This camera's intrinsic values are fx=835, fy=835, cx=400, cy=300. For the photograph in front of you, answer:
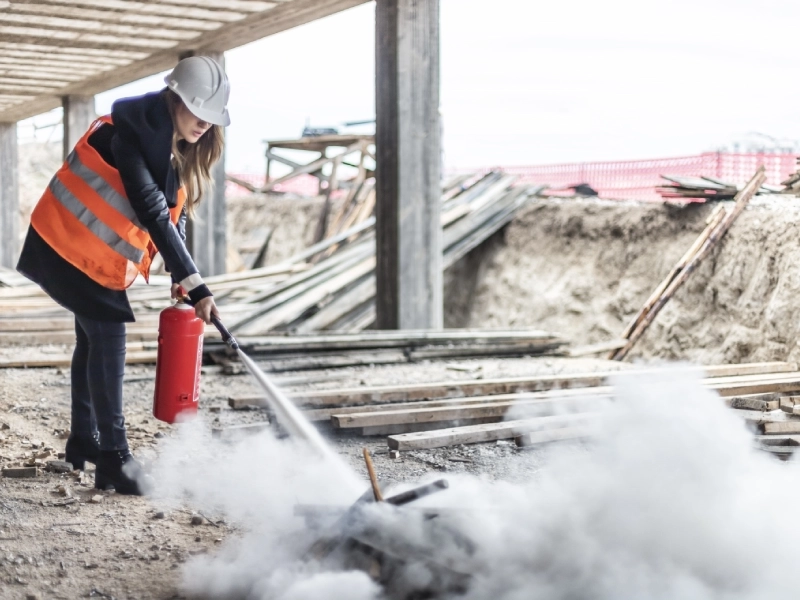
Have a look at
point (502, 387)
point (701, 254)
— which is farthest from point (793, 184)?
point (502, 387)

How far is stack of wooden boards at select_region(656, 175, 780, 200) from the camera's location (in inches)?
378

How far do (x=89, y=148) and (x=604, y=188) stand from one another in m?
11.2

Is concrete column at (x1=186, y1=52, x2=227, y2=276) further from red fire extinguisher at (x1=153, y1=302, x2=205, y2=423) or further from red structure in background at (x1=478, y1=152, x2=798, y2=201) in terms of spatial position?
red fire extinguisher at (x1=153, y1=302, x2=205, y2=423)

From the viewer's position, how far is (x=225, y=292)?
10.2 m

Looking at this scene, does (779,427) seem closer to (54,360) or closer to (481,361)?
(481,361)

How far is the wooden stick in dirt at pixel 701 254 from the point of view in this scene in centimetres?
877

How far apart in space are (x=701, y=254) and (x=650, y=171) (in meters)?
4.19

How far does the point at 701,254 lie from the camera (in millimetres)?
8969

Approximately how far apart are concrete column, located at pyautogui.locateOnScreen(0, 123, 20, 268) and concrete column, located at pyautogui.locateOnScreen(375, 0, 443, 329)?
39.2ft

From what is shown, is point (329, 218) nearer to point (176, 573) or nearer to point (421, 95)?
point (421, 95)

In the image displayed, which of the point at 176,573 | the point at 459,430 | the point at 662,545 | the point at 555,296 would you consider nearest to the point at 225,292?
the point at 555,296

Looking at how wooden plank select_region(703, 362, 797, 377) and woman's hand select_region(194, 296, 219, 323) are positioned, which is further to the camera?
wooden plank select_region(703, 362, 797, 377)

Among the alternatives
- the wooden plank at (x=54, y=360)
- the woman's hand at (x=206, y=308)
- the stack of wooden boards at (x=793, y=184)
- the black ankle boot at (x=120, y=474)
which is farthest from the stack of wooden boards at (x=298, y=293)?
the stack of wooden boards at (x=793, y=184)

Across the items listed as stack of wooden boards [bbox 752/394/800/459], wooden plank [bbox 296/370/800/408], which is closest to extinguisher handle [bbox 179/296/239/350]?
wooden plank [bbox 296/370/800/408]
